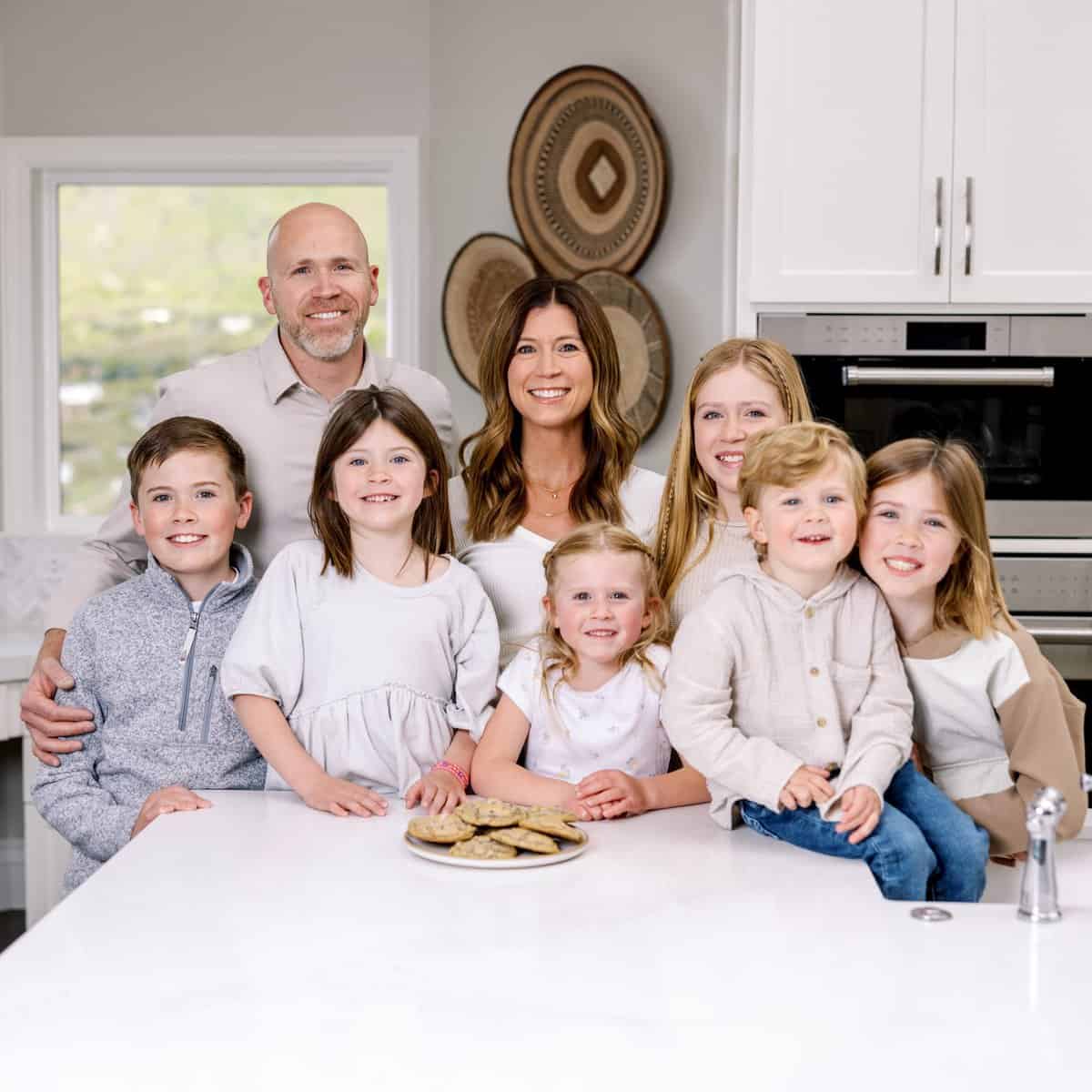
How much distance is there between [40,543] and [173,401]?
189cm

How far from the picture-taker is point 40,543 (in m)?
4.16

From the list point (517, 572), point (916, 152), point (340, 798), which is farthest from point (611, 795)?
point (916, 152)

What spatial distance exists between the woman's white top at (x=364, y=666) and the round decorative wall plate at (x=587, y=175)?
2.27m

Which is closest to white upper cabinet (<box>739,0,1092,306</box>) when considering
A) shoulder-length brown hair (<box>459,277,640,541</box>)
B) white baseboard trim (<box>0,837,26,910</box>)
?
shoulder-length brown hair (<box>459,277,640,541</box>)

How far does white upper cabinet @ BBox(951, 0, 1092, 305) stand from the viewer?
3092 millimetres

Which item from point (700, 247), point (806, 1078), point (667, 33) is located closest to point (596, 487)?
point (806, 1078)

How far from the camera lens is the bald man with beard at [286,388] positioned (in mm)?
2449

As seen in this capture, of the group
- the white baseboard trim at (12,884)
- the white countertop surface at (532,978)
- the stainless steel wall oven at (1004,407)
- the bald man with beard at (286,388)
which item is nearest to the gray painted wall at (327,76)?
the stainless steel wall oven at (1004,407)

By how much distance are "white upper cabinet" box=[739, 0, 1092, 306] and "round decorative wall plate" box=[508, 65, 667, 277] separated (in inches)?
35.5

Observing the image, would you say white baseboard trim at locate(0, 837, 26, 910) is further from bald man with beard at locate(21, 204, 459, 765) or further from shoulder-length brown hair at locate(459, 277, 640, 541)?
shoulder-length brown hair at locate(459, 277, 640, 541)

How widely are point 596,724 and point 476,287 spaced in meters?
2.50

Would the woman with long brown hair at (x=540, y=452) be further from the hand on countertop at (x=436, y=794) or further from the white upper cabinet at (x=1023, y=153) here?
the white upper cabinet at (x=1023, y=153)

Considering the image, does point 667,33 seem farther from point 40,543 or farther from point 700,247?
point 40,543

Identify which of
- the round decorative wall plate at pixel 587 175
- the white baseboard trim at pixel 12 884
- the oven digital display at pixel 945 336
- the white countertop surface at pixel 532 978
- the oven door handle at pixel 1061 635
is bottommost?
the white baseboard trim at pixel 12 884
